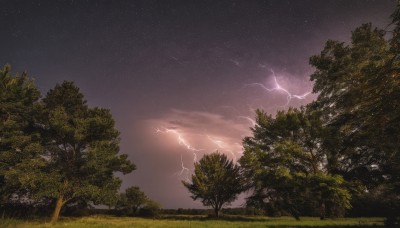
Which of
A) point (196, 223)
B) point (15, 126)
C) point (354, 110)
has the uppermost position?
point (15, 126)

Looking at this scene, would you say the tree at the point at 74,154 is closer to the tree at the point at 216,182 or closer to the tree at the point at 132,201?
the tree at the point at 216,182

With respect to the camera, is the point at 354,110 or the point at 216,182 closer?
the point at 354,110

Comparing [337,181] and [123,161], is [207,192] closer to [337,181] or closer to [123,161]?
[123,161]

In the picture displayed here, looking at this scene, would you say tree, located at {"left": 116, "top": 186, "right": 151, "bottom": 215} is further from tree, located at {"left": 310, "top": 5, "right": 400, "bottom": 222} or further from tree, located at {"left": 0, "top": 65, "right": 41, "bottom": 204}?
tree, located at {"left": 310, "top": 5, "right": 400, "bottom": 222}

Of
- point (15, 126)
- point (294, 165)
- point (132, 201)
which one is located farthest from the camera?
point (132, 201)

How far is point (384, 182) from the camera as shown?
2284 centimetres

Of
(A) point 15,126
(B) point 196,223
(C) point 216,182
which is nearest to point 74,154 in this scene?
(A) point 15,126

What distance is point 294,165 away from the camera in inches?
1134

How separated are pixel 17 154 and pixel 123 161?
10775 millimetres

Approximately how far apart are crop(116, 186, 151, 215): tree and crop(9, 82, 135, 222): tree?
25429 mm

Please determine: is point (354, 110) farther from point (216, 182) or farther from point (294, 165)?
point (216, 182)

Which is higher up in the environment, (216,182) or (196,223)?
(216,182)

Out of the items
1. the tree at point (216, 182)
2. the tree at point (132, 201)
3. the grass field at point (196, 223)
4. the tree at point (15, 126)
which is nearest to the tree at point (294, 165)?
the grass field at point (196, 223)

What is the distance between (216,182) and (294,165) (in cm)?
1835
